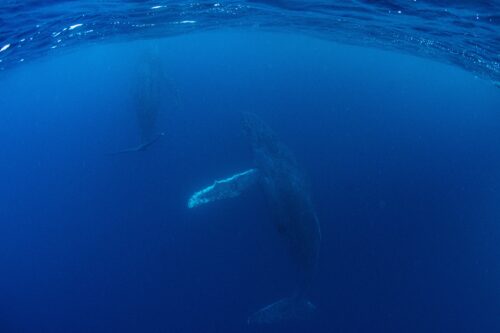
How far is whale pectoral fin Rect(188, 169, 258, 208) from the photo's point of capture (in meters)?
15.5

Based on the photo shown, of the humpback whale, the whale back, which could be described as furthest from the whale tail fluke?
the whale back

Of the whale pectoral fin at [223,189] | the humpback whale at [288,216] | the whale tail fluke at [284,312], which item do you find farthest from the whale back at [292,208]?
the whale pectoral fin at [223,189]

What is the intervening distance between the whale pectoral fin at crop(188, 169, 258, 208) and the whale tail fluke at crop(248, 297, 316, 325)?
4.89 meters

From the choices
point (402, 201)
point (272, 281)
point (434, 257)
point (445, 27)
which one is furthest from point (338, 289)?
point (445, 27)

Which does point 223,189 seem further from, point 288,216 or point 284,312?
point 284,312

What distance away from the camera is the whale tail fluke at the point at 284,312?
13711 mm

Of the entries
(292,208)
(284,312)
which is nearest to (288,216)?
(292,208)

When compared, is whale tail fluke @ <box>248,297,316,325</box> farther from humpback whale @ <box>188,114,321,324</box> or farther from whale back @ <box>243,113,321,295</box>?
whale back @ <box>243,113,321,295</box>

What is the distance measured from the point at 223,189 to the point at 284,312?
18.3 feet

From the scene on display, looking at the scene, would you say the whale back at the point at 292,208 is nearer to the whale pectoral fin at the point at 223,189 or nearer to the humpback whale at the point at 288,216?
the humpback whale at the point at 288,216

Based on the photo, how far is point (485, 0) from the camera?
12523 millimetres

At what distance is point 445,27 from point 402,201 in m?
9.37

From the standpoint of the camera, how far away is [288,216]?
1395 cm

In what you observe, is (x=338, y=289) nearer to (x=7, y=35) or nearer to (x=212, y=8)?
(x=212, y=8)
